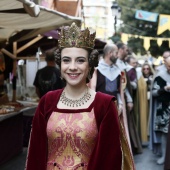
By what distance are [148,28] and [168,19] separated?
11.3m

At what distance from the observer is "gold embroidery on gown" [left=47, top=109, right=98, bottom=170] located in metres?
2.91

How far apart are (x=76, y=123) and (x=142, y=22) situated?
29009 millimetres

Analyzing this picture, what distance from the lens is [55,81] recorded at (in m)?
7.37

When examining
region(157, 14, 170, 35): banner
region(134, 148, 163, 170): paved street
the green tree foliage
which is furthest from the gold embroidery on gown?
the green tree foliage

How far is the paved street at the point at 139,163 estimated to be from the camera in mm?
7259

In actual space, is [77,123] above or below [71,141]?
above

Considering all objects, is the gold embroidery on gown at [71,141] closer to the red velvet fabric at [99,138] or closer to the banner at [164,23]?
the red velvet fabric at [99,138]

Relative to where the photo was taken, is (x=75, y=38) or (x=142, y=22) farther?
(x=142, y=22)

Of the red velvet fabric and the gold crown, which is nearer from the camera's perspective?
the red velvet fabric

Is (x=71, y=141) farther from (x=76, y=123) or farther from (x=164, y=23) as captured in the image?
(x=164, y=23)

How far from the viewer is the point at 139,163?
7641 mm

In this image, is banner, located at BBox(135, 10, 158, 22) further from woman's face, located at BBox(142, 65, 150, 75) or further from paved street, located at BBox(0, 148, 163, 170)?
paved street, located at BBox(0, 148, 163, 170)

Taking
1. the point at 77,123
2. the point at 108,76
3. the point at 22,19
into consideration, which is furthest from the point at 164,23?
the point at 77,123

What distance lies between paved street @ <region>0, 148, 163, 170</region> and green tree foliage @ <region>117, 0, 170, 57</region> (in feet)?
67.5
